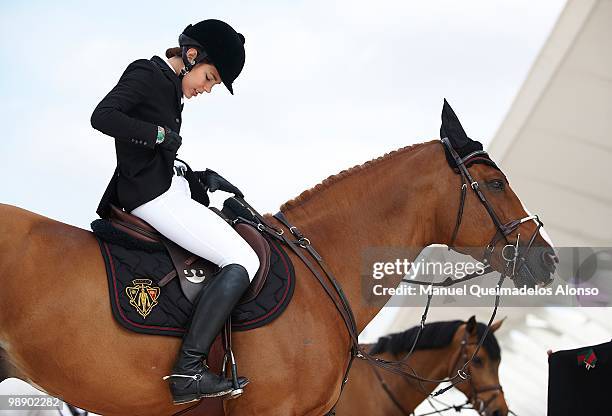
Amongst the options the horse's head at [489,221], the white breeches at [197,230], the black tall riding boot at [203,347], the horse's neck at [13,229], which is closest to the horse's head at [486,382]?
the horse's head at [489,221]

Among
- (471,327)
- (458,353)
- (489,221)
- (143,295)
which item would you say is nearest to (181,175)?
(143,295)

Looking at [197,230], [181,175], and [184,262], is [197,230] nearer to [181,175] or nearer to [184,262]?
[184,262]

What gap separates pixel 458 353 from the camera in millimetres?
7418

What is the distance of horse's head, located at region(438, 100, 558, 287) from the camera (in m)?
4.38

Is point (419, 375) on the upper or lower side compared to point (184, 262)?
upper


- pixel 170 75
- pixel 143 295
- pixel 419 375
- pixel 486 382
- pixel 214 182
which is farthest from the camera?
pixel 486 382

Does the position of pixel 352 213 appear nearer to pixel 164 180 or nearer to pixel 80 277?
pixel 164 180

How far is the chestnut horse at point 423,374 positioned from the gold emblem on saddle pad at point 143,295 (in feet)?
12.1

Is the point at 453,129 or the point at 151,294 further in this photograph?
the point at 453,129

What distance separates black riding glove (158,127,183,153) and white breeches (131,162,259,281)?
0.81 ft

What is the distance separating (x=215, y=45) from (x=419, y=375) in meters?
4.42

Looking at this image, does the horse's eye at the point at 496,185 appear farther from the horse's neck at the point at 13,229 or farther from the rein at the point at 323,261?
the horse's neck at the point at 13,229

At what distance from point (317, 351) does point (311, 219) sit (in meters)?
0.85

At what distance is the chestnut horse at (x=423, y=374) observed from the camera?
7094mm
